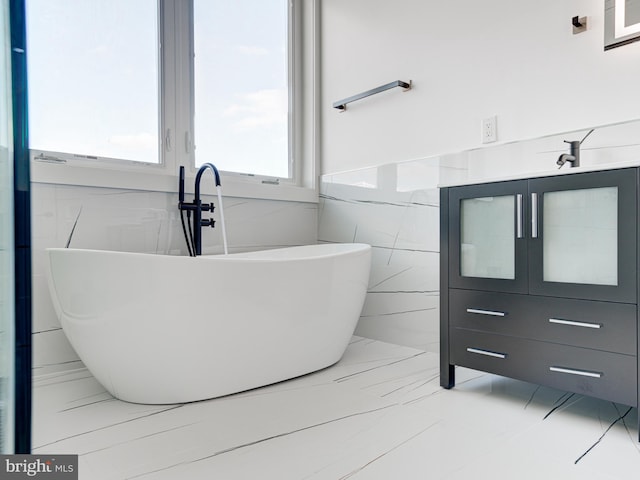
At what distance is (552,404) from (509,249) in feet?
1.91

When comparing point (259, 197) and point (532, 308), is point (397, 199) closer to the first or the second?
point (259, 197)

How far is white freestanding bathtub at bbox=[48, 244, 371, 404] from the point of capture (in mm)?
1513

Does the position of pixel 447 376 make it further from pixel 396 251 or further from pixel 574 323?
pixel 396 251

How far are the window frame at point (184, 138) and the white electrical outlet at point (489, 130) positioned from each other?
1200mm

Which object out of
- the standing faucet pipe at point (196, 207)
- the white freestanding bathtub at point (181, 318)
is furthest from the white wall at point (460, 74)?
the white freestanding bathtub at point (181, 318)

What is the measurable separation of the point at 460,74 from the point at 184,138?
1.49m

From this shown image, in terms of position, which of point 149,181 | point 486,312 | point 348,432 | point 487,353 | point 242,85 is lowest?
point 348,432

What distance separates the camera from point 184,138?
2.50 meters

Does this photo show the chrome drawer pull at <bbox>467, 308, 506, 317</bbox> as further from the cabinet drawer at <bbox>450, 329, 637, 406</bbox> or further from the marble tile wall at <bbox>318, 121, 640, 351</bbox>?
the marble tile wall at <bbox>318, 121, 640, 351</bbox>

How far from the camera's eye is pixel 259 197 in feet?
8.82

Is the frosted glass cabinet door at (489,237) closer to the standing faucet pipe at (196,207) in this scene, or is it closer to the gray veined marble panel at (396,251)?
the gray veined marble panel at (396,251)

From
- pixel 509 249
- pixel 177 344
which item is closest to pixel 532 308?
pixel 509 249

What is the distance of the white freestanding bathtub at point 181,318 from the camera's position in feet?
4.96

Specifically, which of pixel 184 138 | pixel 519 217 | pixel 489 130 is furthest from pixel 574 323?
pixel 184 138
